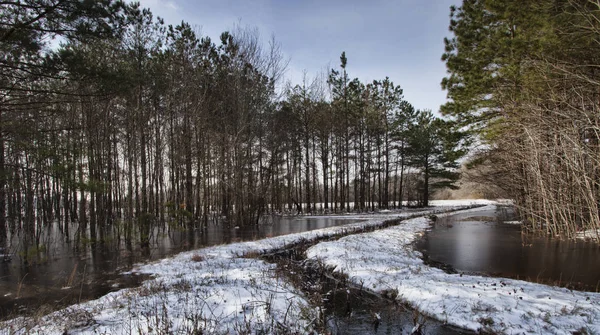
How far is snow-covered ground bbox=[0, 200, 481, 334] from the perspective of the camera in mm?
4340

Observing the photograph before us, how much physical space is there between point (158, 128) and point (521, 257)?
18.4 metres

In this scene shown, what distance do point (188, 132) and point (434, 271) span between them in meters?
17.7

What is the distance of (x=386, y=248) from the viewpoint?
11.0m

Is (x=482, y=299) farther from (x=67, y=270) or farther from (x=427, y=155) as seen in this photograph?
(x=427, y=155)

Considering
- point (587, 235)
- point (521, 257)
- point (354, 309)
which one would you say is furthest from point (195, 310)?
point (587, 235)

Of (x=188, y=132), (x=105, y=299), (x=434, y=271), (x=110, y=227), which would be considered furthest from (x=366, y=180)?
(x=105, y=299)

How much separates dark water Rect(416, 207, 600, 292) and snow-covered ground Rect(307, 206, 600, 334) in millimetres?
1267

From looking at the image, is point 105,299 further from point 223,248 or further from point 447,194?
point 447,194

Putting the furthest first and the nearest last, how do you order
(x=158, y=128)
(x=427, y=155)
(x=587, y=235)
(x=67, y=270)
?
(x=427, y=155) < (x=158, y=128) < (x=587, y=235) < (x=67, y=270)

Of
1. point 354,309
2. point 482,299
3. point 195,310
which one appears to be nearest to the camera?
point 195,310

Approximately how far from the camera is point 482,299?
554 cm

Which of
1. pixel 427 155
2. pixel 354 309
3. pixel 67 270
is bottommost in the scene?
pixel 67 270

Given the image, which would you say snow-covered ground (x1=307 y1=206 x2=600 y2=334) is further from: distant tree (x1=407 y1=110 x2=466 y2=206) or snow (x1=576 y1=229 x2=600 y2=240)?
distant tree (x1=407 y1=110 x2=466 y2=206)

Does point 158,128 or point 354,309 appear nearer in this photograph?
point 354,309
